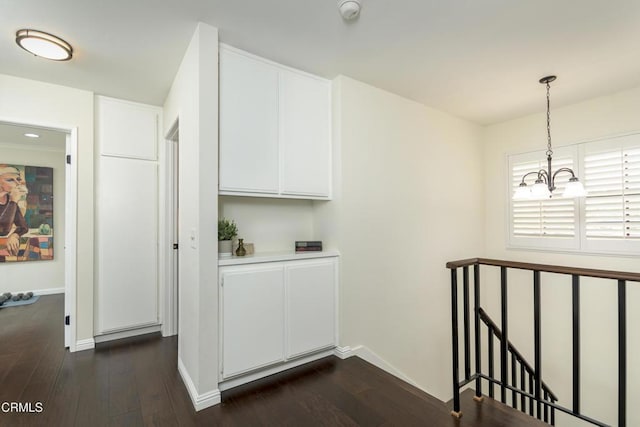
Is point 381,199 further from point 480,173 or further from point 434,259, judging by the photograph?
point 480,173

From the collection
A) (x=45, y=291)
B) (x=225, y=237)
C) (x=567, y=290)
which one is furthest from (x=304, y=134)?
(x=45, y=291)

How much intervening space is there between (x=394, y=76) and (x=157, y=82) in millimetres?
2161

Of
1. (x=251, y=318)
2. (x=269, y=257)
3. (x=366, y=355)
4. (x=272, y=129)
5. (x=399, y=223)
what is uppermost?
(x=272, y=129)

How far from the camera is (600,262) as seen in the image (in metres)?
3.27

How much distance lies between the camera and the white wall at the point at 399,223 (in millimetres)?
2783

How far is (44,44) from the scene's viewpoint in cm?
206

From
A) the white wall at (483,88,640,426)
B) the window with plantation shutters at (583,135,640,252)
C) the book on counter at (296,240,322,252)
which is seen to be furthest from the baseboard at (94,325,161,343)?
the window with plantation shutters at (583,135,640,252)

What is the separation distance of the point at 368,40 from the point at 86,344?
11.9 feet

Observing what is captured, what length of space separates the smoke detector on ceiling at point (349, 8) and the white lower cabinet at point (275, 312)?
1.78 meters

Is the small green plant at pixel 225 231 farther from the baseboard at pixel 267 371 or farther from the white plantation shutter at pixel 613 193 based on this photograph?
the white plantation shutter at pixel 613 193

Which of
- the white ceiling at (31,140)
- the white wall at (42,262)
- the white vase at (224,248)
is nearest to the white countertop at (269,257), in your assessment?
the white vase at (224,248)

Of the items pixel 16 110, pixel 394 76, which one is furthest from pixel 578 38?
pixel 16 110

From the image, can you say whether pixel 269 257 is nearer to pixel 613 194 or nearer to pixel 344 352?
pixel 344 352

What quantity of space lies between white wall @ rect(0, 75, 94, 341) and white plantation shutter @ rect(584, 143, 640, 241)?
17.1ft
